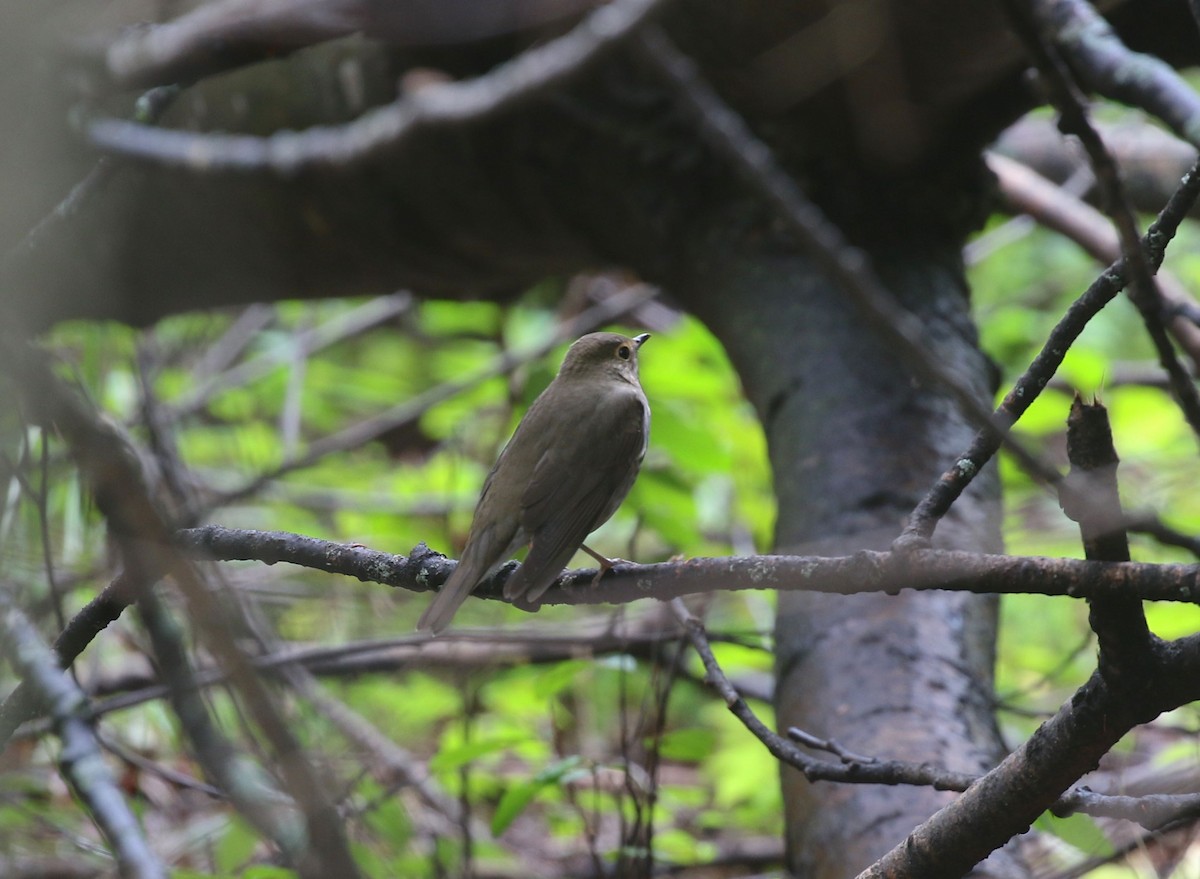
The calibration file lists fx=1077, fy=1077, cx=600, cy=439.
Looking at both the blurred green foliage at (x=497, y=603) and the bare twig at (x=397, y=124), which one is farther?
the blurred green foliage at (x=497, y=603)

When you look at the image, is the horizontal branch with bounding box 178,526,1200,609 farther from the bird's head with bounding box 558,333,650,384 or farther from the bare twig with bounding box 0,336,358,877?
the bird's head with bounding box 558,333,650,384

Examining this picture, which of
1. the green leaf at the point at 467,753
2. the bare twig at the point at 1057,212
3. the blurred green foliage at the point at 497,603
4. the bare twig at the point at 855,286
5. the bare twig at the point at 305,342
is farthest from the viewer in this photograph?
the bare twig at the point at 305,342

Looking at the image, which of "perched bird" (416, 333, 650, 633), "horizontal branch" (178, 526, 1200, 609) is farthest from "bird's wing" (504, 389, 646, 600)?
"horizontal branch" (178, 526, 1200, 609)

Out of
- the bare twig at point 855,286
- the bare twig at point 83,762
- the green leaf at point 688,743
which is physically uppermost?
the bare twig at point 855,286

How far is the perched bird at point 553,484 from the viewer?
8.37ft

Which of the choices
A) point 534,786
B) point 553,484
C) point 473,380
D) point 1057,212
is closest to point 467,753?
point 534,786

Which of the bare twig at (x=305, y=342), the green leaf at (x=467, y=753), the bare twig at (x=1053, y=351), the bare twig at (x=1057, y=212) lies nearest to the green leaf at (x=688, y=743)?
the green leaf at (x=467, y=753)

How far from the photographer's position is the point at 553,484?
3078 millimetres

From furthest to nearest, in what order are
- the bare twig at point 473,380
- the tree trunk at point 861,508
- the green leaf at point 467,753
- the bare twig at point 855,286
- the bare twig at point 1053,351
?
the bare twig at point 473,380 → the green leaf at point 467,753 → the tree trunk at point 861,508 → the bare twig at point 1053,351 → the bare twig at point 855,286

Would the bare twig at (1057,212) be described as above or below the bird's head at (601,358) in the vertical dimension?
above

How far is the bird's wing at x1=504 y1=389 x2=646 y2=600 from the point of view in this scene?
9.18ft

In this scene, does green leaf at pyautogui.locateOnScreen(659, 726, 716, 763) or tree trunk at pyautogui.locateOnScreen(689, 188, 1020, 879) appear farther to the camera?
green leaf at pyautogui.locateOnScreen(659, 726, 716, 763)

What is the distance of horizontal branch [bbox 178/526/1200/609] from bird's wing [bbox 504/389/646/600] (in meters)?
0.30

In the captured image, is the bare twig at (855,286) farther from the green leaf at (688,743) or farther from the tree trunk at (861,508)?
the green leaf at (688,743)
